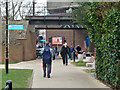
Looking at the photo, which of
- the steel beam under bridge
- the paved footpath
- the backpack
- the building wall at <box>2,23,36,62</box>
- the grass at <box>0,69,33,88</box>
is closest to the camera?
the grass at <box>0,69,33,88</box>

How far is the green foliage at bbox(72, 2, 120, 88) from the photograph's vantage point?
27.4 feet

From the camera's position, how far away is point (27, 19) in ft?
101

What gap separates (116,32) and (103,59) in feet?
6.93

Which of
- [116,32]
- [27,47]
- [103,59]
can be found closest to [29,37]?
[27,47]

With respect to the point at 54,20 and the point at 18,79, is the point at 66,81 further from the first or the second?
the point at 54,20

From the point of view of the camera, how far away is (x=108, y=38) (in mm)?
9117

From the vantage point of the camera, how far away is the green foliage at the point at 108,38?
329 inches

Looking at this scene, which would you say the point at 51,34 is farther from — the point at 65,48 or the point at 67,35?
the point at 65,48

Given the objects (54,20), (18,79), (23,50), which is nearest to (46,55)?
(18,79)

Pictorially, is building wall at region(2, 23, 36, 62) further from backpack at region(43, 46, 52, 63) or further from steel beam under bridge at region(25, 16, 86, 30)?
backpack at region(43, 46, 52, 63)

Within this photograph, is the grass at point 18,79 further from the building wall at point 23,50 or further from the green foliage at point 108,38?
the building wall at point 23,50

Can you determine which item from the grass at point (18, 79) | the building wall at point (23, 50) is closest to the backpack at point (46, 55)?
the grass at point (18, 79)

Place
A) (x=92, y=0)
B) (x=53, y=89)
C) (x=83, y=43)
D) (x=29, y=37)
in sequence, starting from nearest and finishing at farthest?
(x=53, y=89)
(x=92, y=0)
(x=29, y=37)
(x=83, y=43)

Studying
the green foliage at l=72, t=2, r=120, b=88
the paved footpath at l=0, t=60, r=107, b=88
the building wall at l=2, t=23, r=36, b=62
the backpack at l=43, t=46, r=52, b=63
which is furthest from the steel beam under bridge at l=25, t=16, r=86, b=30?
the green foliage at l=72, t=2, r=120, b=88
